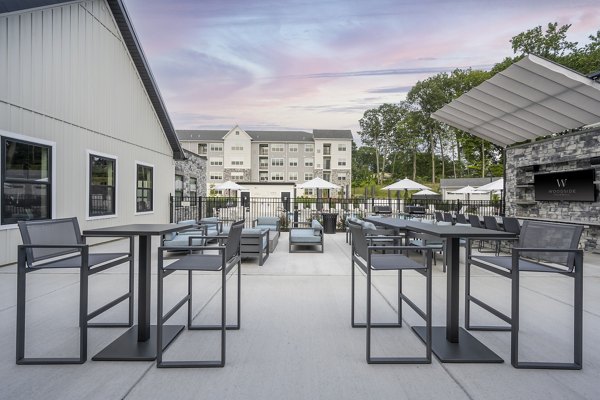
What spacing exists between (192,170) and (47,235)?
15327 millimetres

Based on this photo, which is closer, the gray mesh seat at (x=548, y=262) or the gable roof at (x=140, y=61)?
the gray mesh seat at (x=548, y=262)

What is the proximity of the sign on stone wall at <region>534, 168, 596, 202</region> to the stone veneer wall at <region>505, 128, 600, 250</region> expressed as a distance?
0.18m

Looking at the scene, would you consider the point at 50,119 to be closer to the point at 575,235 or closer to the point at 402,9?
the point at 575,235

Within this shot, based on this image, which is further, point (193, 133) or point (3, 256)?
point (193, 133)

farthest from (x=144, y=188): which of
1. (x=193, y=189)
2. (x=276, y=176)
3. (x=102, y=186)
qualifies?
(x=276, y=176)

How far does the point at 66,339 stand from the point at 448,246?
12.2ft

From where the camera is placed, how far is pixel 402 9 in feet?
38.1

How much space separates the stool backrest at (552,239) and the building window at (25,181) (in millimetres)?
8781

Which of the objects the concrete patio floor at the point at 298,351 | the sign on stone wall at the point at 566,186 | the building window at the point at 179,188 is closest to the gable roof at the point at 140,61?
the building window at the point at 179,188

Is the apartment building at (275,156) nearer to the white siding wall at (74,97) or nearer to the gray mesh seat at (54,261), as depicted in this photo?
the white siding wall at (74,97)

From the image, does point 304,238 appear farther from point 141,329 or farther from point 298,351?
point 141,329

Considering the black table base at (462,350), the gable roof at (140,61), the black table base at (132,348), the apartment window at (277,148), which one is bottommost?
the black table base at (132,348)

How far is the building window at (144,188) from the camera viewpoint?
455 inches

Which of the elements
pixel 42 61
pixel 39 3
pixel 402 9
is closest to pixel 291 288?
pixel 42 61
